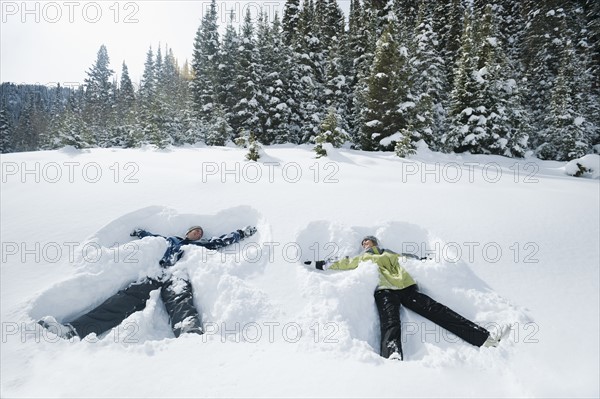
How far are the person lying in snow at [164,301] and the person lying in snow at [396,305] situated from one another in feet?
5.59

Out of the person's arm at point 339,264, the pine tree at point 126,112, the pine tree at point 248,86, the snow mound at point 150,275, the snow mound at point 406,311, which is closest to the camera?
the snow mound at point 406,311

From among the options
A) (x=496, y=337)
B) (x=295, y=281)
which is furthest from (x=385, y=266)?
(x=496, y=337)

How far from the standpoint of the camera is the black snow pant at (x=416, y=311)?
3418 millimetres

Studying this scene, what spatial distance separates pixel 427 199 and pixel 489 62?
12509 millimetres

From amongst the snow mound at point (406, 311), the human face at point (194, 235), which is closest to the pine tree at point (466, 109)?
the snow mound at point (406, 311)

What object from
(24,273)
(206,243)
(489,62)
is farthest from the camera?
(489,62)

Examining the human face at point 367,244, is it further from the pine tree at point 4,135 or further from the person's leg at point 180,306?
the pine tree at point 4,135

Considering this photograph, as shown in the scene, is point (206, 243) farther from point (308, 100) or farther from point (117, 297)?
point (308, 100)

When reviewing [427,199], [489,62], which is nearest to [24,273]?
[427,199]

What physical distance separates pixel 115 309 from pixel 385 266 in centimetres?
346

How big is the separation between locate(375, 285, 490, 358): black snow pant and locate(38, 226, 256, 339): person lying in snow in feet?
6.80

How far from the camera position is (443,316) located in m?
3.72

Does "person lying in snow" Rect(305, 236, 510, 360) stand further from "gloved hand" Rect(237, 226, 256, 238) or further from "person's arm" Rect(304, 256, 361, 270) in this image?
"gloved hand" Rect(237, 226, 256, 238)

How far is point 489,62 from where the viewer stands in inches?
579
